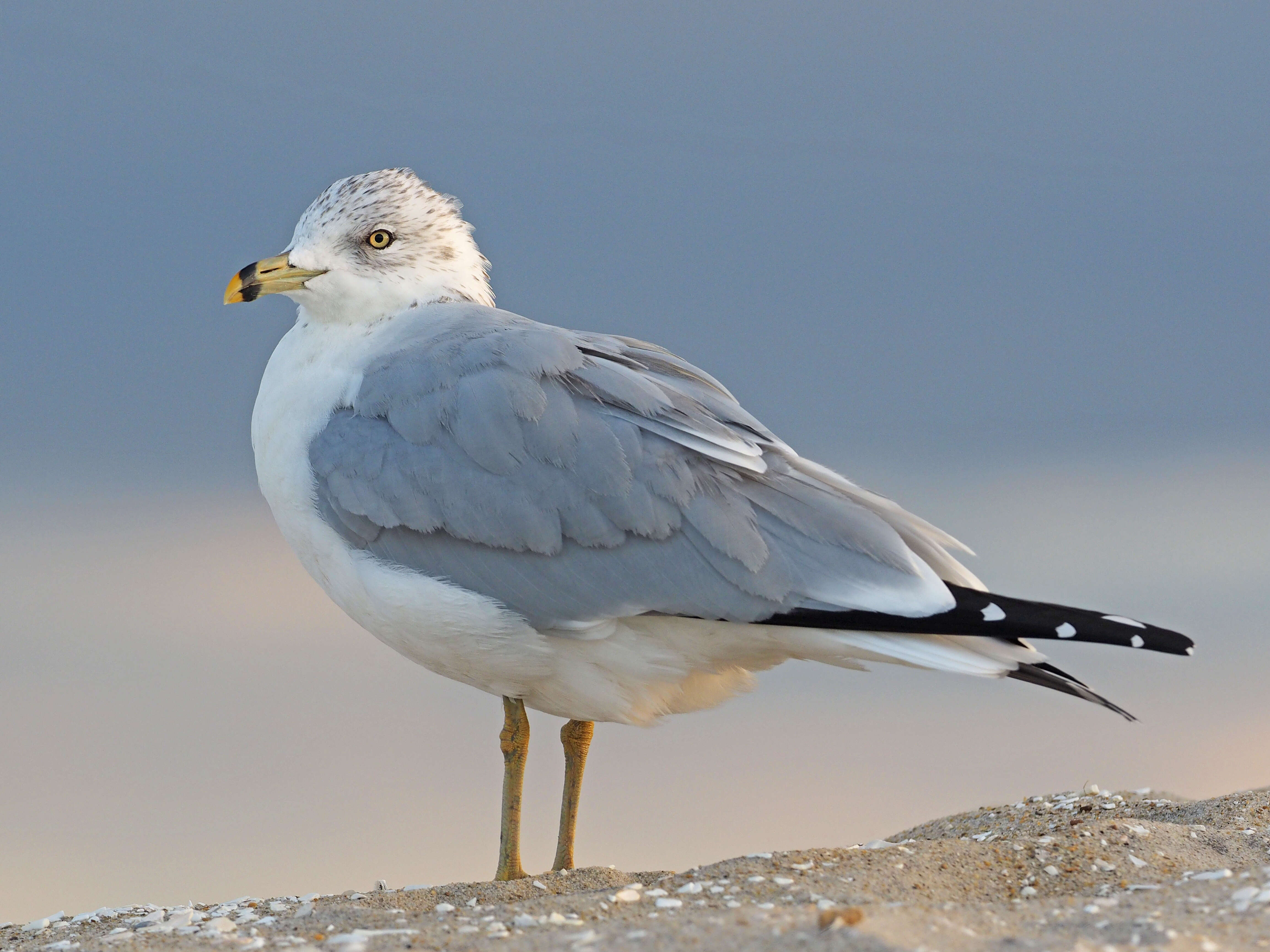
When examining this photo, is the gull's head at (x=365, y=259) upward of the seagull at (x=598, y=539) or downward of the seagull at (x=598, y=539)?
upward

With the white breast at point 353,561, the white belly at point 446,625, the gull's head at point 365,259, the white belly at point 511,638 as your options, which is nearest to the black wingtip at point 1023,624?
the white belly at point 511,638

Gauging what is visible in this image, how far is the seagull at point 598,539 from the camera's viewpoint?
4949 millimetres

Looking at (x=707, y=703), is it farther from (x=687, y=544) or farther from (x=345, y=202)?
(x=345, y=202)

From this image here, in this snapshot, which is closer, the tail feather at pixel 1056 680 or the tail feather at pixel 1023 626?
the tail feather at pixel 1023 626

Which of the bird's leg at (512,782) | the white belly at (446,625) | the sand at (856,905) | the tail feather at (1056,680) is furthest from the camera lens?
the bird's leg at (512,782)

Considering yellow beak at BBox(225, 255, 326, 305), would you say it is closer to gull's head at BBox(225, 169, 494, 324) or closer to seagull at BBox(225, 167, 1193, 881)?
gull's head at BBox(225, 169, 494, 324)

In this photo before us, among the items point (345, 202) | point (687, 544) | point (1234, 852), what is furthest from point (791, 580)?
point (345, 202)

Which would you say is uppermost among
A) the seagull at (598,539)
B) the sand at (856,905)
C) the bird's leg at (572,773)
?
the seagull at (598,539)

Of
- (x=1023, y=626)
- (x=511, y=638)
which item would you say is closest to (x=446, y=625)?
(x=511, y=638)

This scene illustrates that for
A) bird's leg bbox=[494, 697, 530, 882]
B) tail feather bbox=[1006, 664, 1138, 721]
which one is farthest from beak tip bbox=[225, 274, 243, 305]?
tail feather bbox=[1006, 664, 1138, 721]

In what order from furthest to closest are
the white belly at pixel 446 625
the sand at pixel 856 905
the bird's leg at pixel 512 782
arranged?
the bird's leg at pixel 512 782 → the white belly at pixel 446 625 → the sand at pixel 856 905

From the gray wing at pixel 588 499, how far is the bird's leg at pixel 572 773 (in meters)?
1.23

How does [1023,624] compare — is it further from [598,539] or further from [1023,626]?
[598,539]

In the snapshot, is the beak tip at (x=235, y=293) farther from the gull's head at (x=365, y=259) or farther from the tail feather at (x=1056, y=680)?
the tail feather at (x=1056, y=680)
